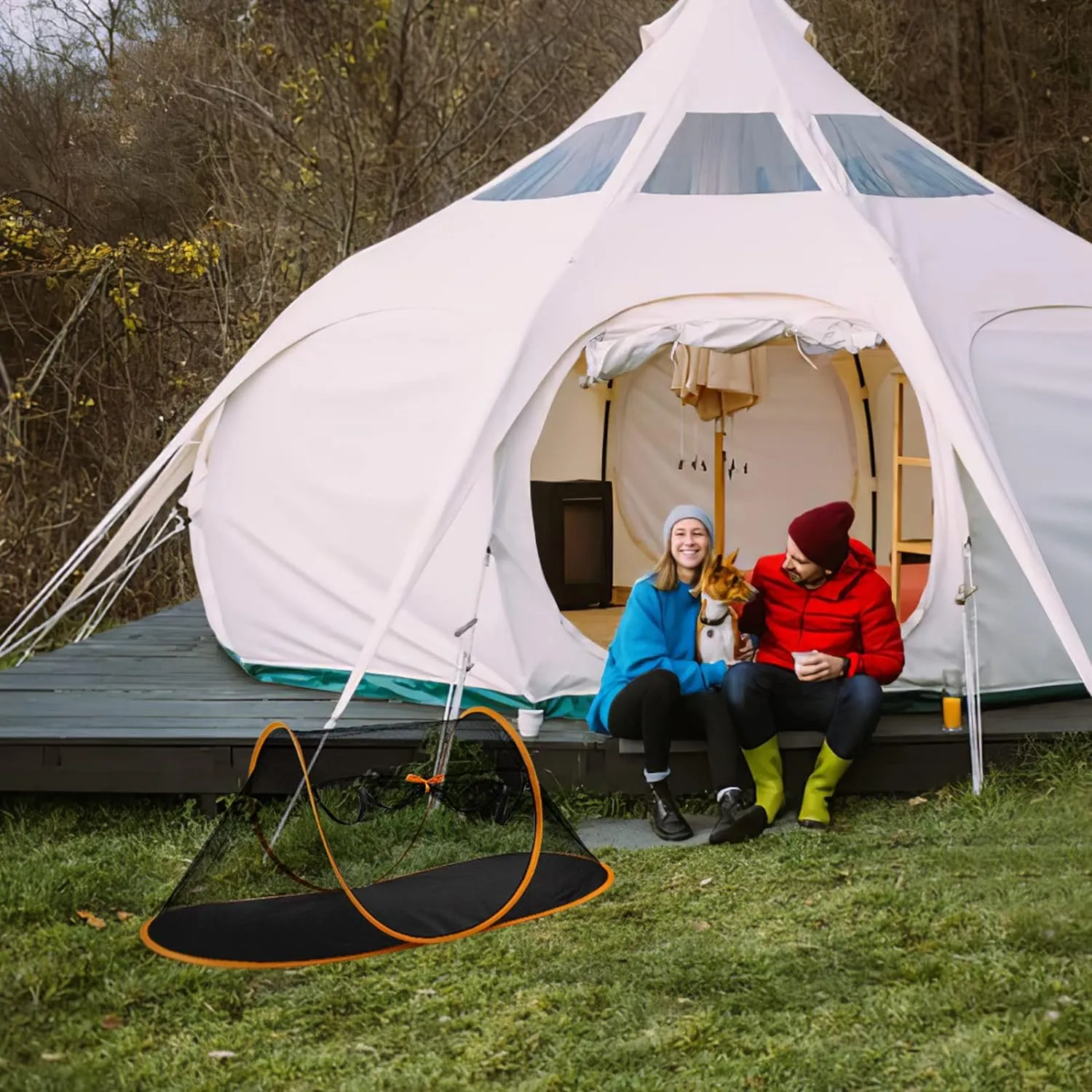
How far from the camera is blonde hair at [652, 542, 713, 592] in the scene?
4.72m

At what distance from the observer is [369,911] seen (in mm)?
4047

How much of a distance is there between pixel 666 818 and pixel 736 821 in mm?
231

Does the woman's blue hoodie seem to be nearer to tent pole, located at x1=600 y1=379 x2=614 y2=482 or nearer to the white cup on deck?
the white cup on deck

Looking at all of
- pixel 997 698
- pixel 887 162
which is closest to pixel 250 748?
pixel 997 698

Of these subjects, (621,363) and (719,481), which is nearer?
(621,363)

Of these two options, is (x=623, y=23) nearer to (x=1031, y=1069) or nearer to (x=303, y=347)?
(x=303, y=347)

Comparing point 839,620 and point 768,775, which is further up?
point 839,620

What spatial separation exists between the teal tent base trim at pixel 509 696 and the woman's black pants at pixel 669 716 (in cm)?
53

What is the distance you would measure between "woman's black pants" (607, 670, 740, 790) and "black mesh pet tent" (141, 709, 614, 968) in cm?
38

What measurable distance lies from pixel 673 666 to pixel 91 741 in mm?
1843

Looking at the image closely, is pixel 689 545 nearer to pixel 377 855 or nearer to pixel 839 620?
pixel 839 620

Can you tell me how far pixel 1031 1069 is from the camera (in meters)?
3.00

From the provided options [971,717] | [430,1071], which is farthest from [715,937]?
[971,717]

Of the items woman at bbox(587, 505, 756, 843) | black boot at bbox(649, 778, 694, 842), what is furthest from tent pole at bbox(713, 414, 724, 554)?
black boot at bbox(649, 778, 694, 842)
